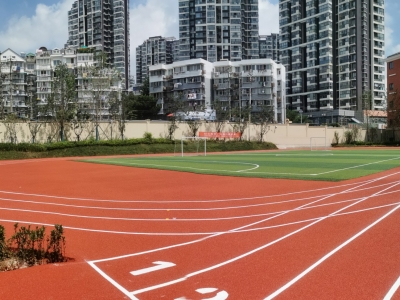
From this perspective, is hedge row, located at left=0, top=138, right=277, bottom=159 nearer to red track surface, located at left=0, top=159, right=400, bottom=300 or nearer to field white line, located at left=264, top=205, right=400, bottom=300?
red track surface, located at left=0, top=159, right=400, bottom=300

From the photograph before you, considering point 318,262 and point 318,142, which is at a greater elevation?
point 318,142

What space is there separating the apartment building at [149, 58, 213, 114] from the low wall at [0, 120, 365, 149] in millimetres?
23591

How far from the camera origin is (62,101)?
1655 inches

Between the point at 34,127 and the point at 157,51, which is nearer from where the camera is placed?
the point at 34,127

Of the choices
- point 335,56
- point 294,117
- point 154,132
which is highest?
point 335,56

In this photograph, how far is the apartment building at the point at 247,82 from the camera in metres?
78.2

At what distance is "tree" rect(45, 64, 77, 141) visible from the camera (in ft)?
134

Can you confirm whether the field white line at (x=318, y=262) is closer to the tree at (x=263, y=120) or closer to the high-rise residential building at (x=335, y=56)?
the tree at (x=263, y=120)

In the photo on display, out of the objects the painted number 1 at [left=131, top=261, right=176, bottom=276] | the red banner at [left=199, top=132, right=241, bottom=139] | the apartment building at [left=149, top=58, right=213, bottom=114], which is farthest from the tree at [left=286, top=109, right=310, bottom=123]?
the painted number 1 at [left=131, top=261, right=176, bottom=276]

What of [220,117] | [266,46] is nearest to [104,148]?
[220,117]

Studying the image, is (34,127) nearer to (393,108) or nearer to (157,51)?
(393,108)

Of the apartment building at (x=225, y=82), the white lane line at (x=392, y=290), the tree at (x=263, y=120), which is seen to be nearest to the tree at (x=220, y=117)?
the tree at (x=263, y=120)

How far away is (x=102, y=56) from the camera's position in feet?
152

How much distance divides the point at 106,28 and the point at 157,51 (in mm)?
18661
